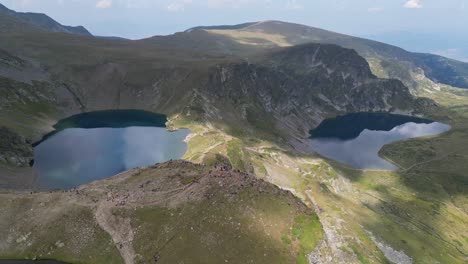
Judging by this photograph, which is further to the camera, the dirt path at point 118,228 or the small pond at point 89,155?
the small pond at point 89,155

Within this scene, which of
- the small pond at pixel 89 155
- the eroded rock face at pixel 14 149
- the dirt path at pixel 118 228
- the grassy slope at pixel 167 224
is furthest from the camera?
the small pond at pixel 89 155

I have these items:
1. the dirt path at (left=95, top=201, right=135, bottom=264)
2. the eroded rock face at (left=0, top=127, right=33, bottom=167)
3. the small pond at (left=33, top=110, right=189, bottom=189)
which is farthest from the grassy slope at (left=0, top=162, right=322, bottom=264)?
the eroded rock face at (left=0, top=127, right=33, bottom=167)

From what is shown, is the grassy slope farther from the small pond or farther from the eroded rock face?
the eroded rock face

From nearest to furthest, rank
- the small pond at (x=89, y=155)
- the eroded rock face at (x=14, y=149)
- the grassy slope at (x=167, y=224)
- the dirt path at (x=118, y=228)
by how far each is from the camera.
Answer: the grassy slope at (x=167, y=224), the dirt path at (x=118, y=228), the eroded rock face at (x=14, y=149), the small pond at (x=89, y=155)

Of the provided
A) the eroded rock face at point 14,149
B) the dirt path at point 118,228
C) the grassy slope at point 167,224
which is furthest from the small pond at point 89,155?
the dirt path at point 118,228

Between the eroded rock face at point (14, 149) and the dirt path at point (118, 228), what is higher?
the dirt path at point (118, 228)

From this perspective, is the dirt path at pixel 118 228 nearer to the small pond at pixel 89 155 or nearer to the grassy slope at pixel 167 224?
the grassy slope at pixel 167 224

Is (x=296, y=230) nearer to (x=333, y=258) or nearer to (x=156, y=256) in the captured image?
(x=333, y=258)

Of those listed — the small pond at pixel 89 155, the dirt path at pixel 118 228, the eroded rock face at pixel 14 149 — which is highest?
the dirt path at pixel 118 228
